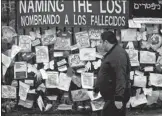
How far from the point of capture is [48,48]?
8273mm

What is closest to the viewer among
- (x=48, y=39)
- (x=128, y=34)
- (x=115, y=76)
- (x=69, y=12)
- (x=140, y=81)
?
(x=115, y=76)

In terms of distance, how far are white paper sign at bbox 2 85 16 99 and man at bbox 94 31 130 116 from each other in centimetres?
298

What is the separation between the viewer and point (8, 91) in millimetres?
8281

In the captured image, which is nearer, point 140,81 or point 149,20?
point 149,20

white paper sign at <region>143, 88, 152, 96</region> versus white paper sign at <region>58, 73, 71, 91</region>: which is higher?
white paper sign at <region>58, 73, 71, 91</region>

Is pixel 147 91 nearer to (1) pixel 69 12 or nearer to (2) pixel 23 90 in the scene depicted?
(1) pixel 69 12

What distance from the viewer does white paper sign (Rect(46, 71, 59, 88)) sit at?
826 cm

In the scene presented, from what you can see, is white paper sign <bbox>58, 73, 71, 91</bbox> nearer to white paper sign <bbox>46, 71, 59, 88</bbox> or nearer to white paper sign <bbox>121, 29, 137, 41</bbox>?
white paper sign <bbox>46, 71, 59, 88</bbox>

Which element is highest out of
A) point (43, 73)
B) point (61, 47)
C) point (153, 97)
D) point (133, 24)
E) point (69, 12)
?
point (69, 12)

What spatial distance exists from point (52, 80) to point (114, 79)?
9.50 feet

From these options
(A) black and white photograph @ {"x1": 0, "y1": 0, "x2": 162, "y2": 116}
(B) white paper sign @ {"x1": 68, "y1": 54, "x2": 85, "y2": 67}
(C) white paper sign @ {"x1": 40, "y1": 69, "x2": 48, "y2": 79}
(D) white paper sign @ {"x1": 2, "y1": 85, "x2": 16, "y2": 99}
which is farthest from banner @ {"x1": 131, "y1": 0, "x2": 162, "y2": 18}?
(D) white paper sign @ {"x1": 2, "y1": 85, "x2": 16, "y2": 99}

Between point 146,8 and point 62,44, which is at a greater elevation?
point 146,8

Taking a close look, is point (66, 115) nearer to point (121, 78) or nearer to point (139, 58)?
point (139, 58)

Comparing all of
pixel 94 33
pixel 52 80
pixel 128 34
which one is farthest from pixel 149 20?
pixel 52 80
